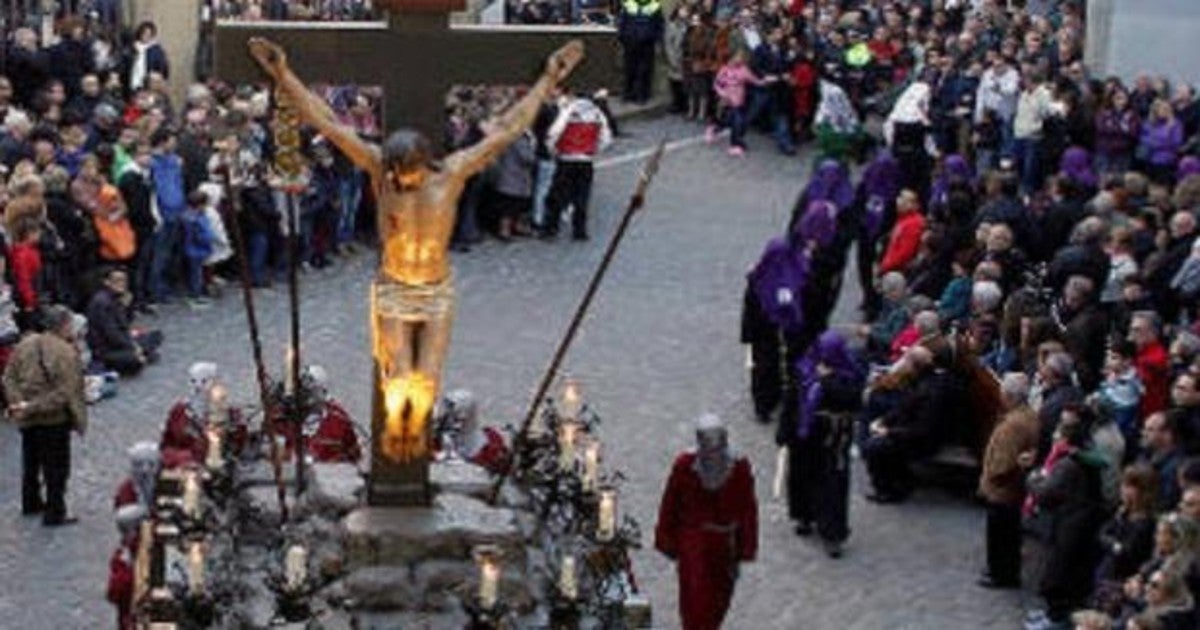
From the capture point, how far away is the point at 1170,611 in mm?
15859

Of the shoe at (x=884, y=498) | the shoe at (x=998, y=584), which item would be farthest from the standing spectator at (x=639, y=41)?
the shoe at (x=998, y=584)

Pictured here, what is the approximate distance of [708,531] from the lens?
17.1 m

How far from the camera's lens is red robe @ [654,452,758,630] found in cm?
1708

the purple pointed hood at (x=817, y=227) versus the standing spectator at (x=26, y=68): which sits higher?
the standing spectator at (x=26, y=68)

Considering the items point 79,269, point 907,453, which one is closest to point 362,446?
point 907,453

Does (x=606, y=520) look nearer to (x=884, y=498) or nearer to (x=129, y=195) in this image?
(x=884, y=498)

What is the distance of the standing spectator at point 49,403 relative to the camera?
19.3m

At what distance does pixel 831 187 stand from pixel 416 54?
420 inches

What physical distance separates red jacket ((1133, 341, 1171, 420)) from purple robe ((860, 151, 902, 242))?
6.00 m

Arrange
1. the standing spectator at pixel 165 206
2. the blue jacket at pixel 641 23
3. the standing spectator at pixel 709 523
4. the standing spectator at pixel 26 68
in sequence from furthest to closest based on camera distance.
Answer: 1. the blue jacket at pixel 641 23
2. the standing spectator at pixel 26 68
3. the standing spectator at pixel 165 206
4. the standing spectator at pixel 709 523

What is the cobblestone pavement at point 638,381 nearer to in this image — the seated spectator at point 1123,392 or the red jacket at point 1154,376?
the seated spectator at point 1123,392

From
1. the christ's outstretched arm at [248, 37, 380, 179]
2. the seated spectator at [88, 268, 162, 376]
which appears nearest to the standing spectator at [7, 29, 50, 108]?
the seated spectator at [88, 268, 162, 376]

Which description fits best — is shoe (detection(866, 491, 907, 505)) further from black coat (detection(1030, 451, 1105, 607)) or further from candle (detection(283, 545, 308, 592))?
candle (detection(283, 545, 308, 592))

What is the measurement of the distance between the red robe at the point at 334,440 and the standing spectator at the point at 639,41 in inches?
627
